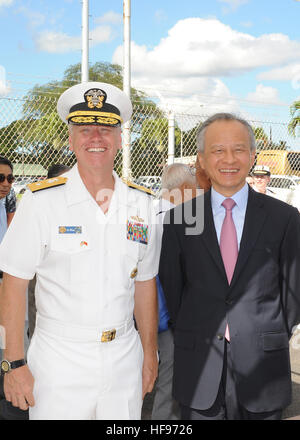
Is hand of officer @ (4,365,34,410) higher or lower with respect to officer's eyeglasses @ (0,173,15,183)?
lower

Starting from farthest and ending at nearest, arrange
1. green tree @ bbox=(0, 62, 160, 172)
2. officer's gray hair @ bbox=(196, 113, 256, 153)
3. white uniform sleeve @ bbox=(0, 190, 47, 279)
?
1. green tree @ bbox=(0, 62, 160, 172)
2. officer's gray hair @ bbox=(196, 113, 256, 153)
3. white uniform sleeve @ bbox=(0, 190, 47, 279)

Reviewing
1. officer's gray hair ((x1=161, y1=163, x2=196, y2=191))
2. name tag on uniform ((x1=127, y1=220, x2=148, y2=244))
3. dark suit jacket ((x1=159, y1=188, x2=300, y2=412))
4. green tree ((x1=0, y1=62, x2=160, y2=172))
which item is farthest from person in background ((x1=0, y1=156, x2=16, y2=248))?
dark suit jacket ((x1=159, y1=188, x2=300, y2=412))

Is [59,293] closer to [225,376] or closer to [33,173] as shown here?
[225,376]

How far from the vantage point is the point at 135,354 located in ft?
6.77

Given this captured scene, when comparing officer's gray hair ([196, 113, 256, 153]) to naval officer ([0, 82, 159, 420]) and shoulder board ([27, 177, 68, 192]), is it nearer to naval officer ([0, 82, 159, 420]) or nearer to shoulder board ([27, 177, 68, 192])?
naval officer ([0, 82, 159, 420])

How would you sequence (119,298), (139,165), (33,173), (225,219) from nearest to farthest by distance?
(119,298)
(225,219)
(33,173)
(139,165)

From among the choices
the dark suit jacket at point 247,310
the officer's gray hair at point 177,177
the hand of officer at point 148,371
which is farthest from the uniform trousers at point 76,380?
the officer's gray hair at point 177,177

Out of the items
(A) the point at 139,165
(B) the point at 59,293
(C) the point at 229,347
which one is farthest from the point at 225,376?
(A) the point at 139,165

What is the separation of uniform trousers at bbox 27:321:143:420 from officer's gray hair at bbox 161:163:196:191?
70.6 inches

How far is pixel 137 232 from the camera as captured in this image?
2.13 m

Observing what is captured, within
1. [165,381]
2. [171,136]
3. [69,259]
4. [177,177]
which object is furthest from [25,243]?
[171,136]

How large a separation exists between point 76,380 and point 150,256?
25.8 inches

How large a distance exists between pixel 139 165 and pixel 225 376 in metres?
4.82

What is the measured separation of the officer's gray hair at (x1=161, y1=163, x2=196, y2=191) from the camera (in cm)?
352
